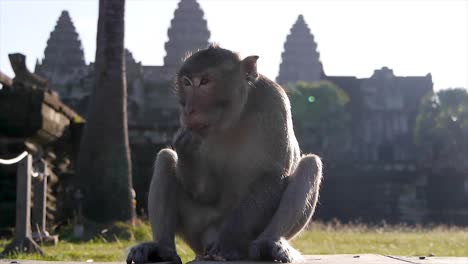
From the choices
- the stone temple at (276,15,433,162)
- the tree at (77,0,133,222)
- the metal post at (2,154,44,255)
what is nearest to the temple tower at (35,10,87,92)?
the stone temple at (276,15,433,162)

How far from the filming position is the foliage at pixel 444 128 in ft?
127

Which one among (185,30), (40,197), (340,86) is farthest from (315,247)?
(340,86)

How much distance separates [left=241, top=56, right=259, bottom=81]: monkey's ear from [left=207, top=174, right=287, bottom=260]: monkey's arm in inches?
23.2

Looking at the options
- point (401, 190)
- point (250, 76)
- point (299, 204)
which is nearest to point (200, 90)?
point (250, 76)

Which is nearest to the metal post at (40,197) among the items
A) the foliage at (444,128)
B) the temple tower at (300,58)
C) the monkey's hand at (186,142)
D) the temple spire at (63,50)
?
the monkey's hand at (186,142)

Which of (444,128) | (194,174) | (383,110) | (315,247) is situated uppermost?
(383,110)

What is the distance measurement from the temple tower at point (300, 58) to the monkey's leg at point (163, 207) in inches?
1872

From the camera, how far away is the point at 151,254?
3758 millimetres

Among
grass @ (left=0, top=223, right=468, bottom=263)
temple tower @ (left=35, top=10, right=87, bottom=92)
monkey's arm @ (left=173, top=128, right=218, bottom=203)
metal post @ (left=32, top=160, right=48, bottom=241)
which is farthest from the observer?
temple tower @ (left=35, top=10, right=87, bottom=92)

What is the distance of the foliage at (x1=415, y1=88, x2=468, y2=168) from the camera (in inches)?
1522

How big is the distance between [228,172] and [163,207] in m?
0.43

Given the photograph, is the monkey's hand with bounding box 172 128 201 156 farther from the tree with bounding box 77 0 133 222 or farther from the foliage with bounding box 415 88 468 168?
the foliage with bounding box 415 88 468 168

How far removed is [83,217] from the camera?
1231 centimetres

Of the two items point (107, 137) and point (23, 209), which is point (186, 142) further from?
point (107, 137)
